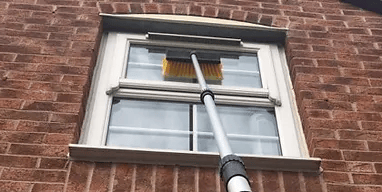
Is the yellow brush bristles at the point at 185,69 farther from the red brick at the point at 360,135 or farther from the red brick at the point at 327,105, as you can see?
the red brick at the point at 360,135

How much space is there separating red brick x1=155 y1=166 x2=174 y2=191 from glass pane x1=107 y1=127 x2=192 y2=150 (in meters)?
0.36

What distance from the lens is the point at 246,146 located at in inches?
135

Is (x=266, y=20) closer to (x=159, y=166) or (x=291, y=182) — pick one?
(x=291, y=182)

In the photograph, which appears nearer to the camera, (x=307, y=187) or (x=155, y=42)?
(x=307, y=187)

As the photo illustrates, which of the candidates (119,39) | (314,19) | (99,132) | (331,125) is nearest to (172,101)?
Answer: (99,132)

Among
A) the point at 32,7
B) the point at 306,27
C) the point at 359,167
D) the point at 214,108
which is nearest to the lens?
the point at 214,108

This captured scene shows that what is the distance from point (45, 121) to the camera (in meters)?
3.21

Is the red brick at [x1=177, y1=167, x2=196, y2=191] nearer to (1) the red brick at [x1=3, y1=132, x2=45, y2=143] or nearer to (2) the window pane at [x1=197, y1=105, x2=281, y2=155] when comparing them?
(2) the window pane at [x1=197, y1=105, x2=281, y2=155]

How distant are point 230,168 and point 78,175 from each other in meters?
1.14

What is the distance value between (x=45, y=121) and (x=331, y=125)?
6.44ft

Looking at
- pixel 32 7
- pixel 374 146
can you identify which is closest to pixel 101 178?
pixel 374 146

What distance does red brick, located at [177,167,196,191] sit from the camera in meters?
2.87

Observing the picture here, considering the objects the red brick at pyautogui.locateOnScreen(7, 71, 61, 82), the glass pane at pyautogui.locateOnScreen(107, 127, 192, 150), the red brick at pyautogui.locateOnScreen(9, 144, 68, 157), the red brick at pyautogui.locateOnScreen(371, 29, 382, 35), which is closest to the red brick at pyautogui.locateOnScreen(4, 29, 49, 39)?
the red brick at pyautogui.locateOnScreen(7, 71, 61, 82)

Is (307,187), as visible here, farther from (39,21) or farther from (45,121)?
(39,21)
